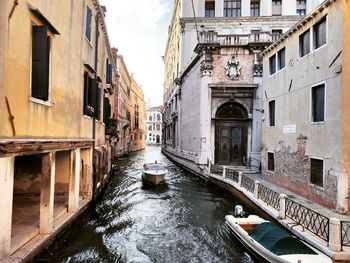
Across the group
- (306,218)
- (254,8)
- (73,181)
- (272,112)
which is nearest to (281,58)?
(272,112)

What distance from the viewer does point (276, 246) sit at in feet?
21.2

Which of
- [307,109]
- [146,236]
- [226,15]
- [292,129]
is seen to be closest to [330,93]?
[307,109]

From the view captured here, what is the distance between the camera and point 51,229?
23.5 ft

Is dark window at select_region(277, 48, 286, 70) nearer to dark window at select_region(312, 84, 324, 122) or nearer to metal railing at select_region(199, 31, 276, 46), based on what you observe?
dark window at select_region(312, 84, 324, 122)

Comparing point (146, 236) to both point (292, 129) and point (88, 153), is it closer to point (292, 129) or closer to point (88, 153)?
point (88, 153)

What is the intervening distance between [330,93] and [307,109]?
5.13ft

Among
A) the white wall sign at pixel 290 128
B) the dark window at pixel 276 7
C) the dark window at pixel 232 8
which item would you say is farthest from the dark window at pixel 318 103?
the dark window at pixel 276 7

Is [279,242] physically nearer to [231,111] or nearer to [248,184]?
[248,184]

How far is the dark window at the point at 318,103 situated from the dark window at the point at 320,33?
1628 millimetres

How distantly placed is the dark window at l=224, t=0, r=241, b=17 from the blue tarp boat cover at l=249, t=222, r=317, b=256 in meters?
24.6

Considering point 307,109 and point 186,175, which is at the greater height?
point 307,109

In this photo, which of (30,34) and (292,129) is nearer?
(30,34)

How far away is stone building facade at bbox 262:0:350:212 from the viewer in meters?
8.79

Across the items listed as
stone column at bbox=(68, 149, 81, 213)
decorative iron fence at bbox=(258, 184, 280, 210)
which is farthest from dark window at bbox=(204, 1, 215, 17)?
stone column at bbox=(68, 149, 81, 213)
